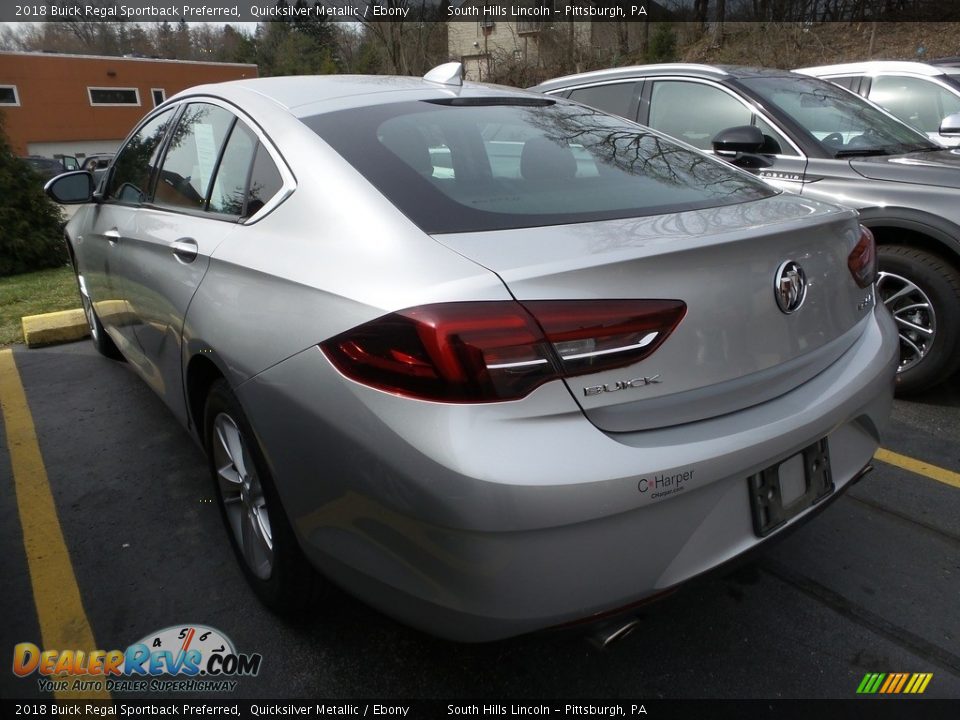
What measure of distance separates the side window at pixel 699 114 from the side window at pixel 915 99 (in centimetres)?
278

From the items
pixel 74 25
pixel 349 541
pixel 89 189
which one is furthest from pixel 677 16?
pixel 74 25

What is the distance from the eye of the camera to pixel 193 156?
2857 millimetres

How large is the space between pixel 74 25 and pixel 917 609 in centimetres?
5219

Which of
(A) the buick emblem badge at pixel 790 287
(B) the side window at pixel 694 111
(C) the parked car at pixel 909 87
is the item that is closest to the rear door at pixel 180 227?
(A) the buick emblem badge at pixel 790 287

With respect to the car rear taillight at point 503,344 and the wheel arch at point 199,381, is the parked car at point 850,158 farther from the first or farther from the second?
the wheel arch at point 199,381

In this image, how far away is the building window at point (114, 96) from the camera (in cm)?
3919

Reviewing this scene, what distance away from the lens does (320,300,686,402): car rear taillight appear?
1.47 m

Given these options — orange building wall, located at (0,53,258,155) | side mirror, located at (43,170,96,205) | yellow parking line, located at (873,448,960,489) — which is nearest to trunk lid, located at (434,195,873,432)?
yellow parking line, located at (873,448,960,489)

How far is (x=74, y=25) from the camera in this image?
1688 inches

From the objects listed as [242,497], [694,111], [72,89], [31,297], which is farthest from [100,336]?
[72,89]

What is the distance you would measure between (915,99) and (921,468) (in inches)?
181

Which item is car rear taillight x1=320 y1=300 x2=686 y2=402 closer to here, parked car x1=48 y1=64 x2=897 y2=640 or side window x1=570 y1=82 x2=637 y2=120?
parked car x1=48 y1=64 x2=897 y2=640

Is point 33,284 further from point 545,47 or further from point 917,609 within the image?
point 545,47

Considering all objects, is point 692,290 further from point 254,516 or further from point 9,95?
point 9,95
